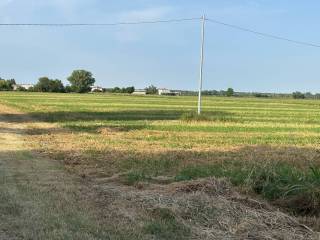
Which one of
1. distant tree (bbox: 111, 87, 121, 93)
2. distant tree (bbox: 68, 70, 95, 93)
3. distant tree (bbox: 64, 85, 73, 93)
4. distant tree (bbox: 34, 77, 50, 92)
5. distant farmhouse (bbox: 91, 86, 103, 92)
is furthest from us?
distant tree (bbox: 111, 87, 121, 93)

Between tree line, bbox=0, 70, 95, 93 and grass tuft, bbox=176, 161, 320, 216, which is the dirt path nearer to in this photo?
grass tuft, bbox=176, 161, 320, 216

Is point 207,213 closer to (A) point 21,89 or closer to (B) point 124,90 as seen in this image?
(A) point 21,89

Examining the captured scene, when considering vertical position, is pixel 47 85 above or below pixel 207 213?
below

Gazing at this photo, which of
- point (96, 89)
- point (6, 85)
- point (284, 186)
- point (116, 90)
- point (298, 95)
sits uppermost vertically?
point (284, 186)

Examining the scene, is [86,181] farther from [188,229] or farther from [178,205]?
[188,229]

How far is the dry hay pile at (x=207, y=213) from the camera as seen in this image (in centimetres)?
799

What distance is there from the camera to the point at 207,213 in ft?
28.7

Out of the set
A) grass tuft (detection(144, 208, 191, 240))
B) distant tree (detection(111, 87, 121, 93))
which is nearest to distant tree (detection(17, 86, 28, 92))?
distant tree (detection(111, 87, 121, 93))

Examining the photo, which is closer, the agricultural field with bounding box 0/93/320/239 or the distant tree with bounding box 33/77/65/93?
the agricultural field with bounding box 0/93/320/239

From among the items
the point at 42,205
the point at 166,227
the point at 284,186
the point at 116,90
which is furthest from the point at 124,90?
the point at 166,227

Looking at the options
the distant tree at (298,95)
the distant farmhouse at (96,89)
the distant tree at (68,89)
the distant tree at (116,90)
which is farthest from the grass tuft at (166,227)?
the distant tree at (298,95)

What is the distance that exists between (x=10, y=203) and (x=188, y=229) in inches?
125

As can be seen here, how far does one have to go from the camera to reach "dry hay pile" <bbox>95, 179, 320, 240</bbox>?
7.99m

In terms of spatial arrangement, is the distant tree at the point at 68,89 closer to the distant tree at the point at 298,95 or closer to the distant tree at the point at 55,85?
the distant tree at the point at 55,85
